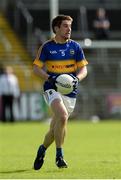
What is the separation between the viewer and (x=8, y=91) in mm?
27906

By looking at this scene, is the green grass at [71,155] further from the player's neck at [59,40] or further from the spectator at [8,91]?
the spectator at [8,91]

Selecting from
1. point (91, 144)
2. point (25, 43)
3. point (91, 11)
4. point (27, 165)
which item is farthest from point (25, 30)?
point (27, 165)

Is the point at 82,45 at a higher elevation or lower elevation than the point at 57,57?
lower

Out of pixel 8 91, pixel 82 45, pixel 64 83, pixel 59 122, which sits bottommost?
pixel 8 91

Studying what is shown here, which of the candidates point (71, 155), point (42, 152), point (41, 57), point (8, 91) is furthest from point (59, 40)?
point (8, 91)

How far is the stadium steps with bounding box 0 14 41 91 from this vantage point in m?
31.2

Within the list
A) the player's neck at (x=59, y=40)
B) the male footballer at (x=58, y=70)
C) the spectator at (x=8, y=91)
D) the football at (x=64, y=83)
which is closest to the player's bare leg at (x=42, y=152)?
the male footballer at (x=58, y=70)

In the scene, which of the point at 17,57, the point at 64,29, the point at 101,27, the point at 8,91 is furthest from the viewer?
the point at 17,57

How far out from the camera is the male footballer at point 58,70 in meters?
10.5

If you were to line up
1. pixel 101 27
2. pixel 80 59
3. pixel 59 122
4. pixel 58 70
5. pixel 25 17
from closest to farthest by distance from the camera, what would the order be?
pixel 59 122 < pixel 58 70 < pixel 80 59 < pixel 101 27 < pixel 25 17

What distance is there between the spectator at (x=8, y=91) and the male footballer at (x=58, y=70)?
1666 cm

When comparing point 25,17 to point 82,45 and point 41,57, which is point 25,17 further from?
point 41,57

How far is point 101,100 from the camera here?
102 ft

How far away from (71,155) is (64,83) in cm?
346
